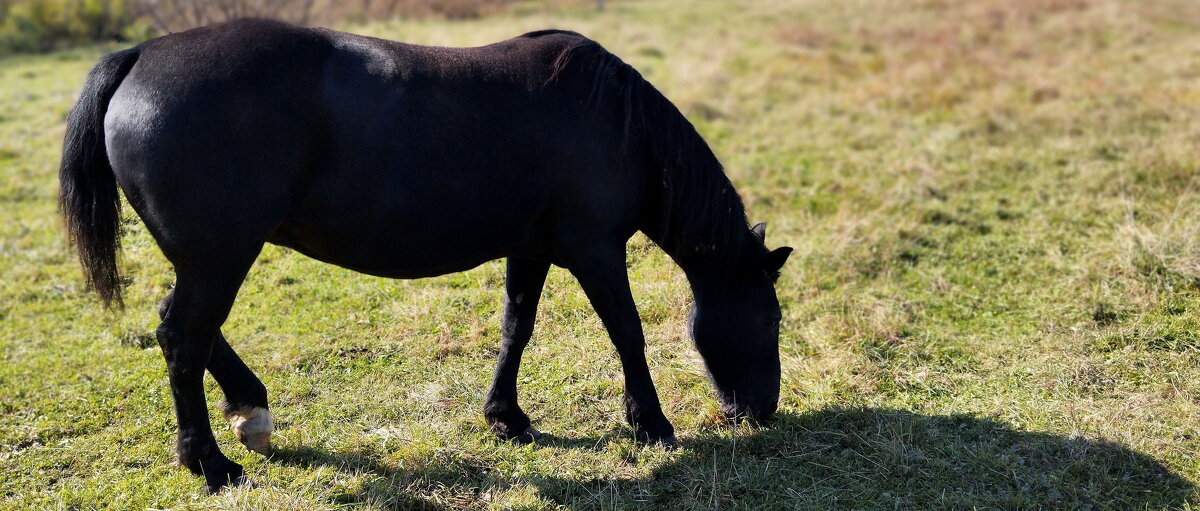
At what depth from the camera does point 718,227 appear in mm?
4359

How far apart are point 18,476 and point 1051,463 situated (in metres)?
4.88

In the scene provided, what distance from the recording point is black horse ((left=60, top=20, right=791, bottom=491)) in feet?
11.8

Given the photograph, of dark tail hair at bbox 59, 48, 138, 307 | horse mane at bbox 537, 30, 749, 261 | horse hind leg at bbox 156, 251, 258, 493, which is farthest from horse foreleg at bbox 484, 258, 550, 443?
dark tail hair at bbox 59, 48, 138, 307

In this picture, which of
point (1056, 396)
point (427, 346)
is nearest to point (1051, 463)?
point (1056, 396)

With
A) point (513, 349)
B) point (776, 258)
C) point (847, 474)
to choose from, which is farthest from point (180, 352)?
point (847, 474)

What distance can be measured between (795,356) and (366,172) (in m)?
2.97

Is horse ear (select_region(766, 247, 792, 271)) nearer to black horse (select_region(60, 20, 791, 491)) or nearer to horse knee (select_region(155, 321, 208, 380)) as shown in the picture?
black horse (select_region(60, 20, 791, 491))

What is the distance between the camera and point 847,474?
425cm

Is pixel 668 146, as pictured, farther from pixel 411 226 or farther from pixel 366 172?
pixel 366 172

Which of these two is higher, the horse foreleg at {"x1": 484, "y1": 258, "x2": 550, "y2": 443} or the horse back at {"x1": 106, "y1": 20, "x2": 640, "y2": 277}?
the horse back at {"x1": 106, "y1": 20, "x2": 640, "y2": 277}

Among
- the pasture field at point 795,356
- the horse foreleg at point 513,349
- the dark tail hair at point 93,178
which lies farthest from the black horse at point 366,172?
the pasture field at point 795,356

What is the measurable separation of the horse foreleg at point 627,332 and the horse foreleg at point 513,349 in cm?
46

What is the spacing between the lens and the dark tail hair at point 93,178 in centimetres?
373

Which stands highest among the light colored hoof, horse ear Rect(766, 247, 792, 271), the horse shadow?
horse ear Rect(766, 247, 792, 271)
